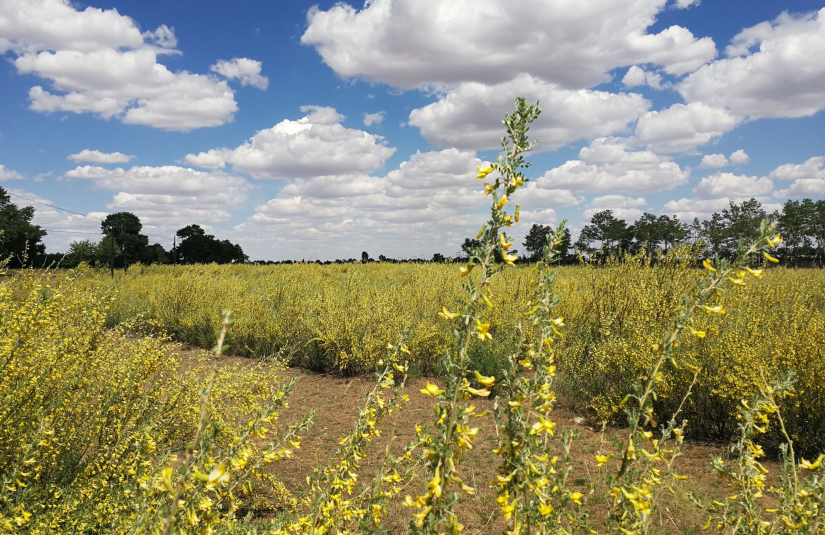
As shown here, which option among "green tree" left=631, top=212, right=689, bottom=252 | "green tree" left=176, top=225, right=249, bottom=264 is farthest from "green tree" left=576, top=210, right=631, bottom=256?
"green tree" left=176, top=225, right=249, bottom=264

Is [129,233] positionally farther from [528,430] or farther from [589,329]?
[528,430]

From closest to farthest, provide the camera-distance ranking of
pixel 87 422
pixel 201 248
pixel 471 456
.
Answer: pixel 87 422
pixel 471 456
pixel 201 248

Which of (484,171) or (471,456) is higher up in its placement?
(484,171)

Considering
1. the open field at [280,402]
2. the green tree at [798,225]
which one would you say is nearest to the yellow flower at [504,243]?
the open field at [280,402]

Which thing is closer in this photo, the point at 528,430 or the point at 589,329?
the point at 528,430

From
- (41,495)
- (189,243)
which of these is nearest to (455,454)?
(41,495)

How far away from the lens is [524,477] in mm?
1369

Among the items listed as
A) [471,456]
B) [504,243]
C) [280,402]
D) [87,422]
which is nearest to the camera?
[504,243]

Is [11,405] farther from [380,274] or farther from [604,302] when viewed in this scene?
[380,274]

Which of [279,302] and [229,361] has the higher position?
[279,302]

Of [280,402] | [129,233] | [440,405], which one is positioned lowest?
[280,402]

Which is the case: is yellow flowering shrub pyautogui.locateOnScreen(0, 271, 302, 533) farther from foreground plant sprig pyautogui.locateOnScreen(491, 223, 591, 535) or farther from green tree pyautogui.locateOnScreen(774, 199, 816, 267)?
green tree pyautogui.locateOnScreen(774, 199, 816, 267)

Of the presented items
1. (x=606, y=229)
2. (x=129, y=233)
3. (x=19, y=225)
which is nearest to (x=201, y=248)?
(x=129, y=233)

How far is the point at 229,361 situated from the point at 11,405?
5273 mm
